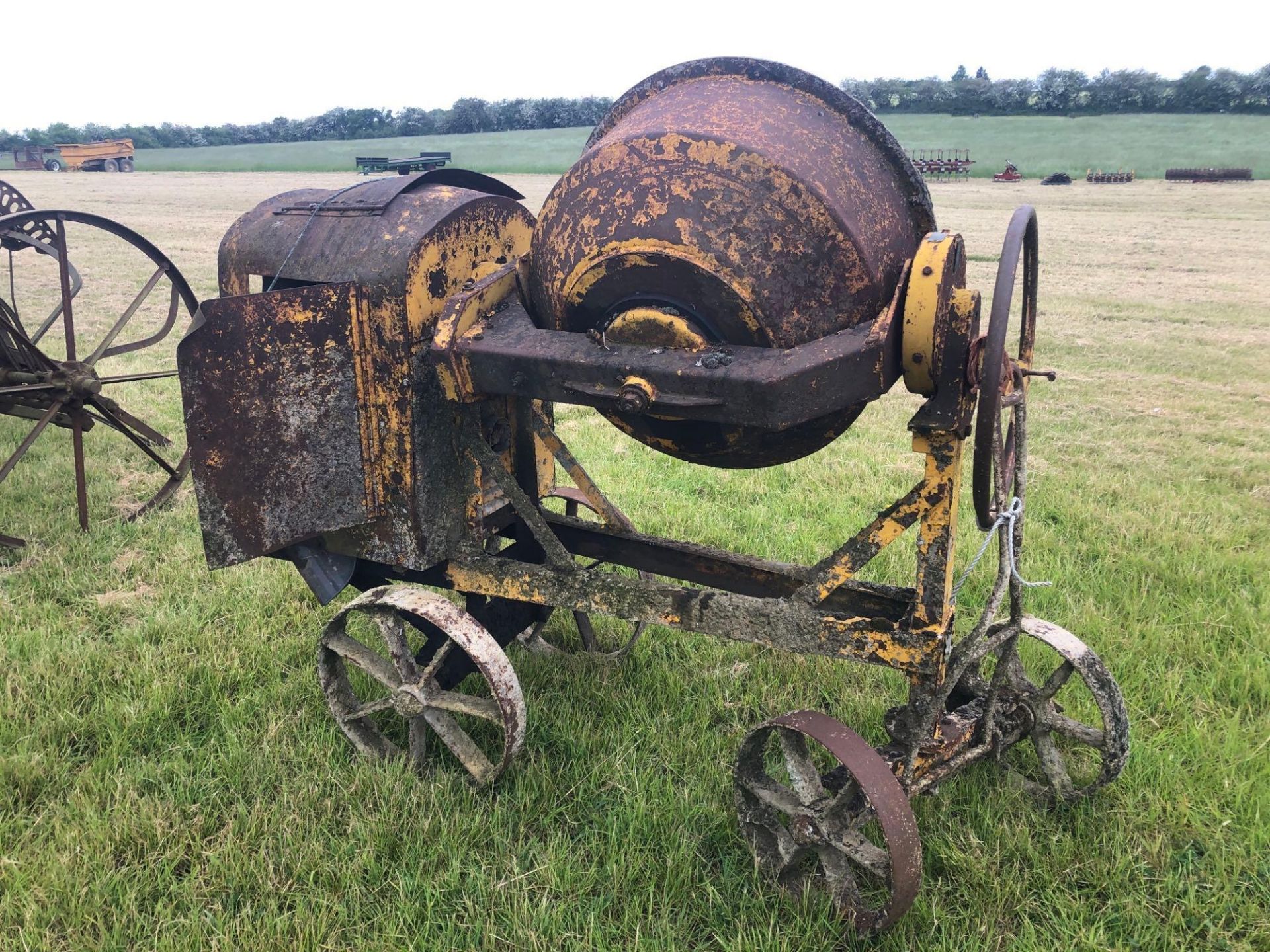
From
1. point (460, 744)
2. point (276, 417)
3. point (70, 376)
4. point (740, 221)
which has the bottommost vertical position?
point (460, 744)

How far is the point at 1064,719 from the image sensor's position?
294cm

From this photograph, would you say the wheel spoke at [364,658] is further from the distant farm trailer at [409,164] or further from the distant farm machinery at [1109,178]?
the distant farm machinery at [1109,178]

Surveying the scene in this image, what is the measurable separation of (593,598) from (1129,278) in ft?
42.6

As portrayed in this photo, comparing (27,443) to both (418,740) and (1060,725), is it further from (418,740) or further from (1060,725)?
(1060,725)

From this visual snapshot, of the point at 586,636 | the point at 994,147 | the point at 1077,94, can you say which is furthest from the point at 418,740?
the point at 1077,94

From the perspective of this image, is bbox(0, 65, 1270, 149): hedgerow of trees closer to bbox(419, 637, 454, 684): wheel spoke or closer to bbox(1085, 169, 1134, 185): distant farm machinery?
bbox(1085, 169, 1134, 185): distant farm machinery

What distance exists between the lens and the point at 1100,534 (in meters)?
4.55

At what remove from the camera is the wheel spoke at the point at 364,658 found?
9.98ft

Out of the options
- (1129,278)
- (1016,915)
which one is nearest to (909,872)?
(1016,915)

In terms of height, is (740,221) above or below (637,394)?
above

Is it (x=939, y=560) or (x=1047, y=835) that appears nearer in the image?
(x=939, y=560)

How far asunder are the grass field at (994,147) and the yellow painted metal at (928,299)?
36.8 metres

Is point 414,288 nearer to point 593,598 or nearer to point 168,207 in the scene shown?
point 593,598

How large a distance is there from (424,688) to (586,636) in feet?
3.33
